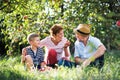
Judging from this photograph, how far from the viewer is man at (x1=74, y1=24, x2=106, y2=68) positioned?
5113mm

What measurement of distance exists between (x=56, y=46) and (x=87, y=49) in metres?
0.96

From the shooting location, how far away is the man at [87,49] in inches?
201

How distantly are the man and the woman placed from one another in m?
0.55

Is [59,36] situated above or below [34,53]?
above

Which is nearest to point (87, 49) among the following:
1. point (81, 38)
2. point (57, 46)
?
point (81, 38)

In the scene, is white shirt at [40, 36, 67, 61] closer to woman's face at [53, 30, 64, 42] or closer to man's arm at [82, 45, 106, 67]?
woman's face at [53, 30, 64, 42]

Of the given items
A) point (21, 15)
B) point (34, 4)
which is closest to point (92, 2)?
point (34, 4)

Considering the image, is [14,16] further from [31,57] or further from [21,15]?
[31,57]

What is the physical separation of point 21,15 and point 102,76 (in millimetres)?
5749

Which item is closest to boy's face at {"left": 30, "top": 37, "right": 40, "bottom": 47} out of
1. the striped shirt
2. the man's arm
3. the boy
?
the boy

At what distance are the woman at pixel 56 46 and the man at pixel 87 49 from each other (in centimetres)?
55

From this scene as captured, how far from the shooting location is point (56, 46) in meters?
6.23

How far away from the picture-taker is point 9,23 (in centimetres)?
989

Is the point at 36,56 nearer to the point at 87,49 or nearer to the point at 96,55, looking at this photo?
the point at 87,49
